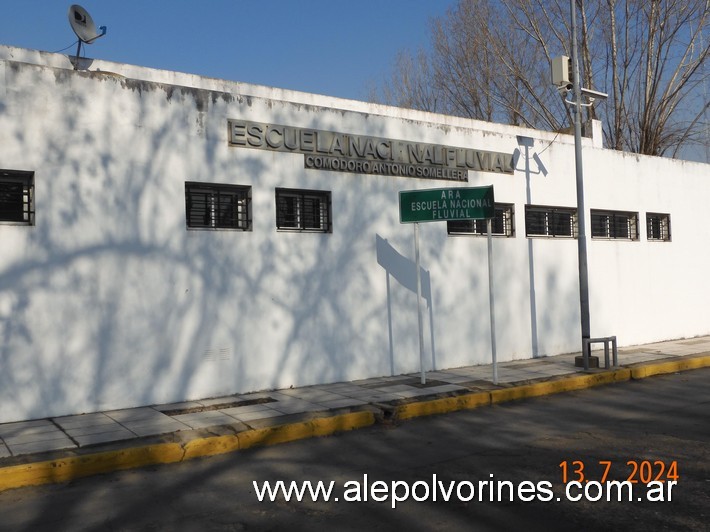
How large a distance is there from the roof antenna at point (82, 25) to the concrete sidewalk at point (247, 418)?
207 inches

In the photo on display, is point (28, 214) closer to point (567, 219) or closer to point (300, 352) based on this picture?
point (300, 352)

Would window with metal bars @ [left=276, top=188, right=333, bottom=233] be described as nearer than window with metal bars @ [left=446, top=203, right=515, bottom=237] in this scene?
Yes

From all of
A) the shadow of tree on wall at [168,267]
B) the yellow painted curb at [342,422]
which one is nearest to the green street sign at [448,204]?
the shadow of tree on wall at [168,267]

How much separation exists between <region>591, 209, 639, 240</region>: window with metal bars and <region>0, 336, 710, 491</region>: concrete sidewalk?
3.49 metres

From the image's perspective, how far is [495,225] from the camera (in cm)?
1276

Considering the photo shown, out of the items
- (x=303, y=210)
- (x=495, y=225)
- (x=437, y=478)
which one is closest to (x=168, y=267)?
(x=303, y=210)

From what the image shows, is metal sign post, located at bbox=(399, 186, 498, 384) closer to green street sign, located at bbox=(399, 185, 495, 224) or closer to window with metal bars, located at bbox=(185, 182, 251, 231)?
green street sign, located at bbox=(399, 185, 495, 224)

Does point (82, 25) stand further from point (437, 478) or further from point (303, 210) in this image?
point (437, 478)

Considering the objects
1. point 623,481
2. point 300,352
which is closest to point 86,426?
point 300,352

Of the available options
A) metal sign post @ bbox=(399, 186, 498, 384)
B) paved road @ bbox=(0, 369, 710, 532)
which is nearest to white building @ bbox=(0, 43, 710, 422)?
metal sign post @ bbox=(399, 186, 498, 384)

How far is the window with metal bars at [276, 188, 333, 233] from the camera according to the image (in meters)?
10.3

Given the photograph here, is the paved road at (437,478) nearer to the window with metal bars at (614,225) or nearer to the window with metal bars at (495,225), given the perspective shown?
the window with metal bars at (495,225)

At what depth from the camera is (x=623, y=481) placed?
18.9 feet

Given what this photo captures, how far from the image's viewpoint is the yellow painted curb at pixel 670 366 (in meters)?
11.7
